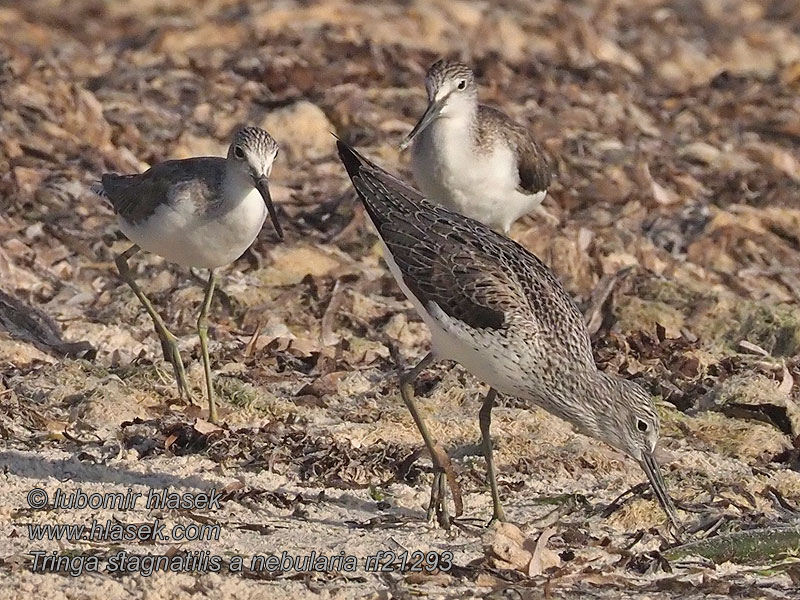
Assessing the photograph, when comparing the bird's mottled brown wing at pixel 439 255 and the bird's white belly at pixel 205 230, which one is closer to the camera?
the bird's mottled brown wing at pixel 439 255

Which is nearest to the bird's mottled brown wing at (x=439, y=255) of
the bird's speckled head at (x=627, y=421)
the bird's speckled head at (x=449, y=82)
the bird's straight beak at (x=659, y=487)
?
the bird's speckled head at (x=627, y=421)

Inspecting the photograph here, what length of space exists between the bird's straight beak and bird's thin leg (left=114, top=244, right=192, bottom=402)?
2368 mm

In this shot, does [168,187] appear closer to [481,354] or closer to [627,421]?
[481,354]

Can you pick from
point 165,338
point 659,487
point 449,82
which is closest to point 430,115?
point 449,82

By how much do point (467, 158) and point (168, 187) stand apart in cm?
213

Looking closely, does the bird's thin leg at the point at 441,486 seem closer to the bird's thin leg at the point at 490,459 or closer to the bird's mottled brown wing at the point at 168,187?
the bird's thin leg at the point at 490,459

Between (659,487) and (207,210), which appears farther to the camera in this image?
(207,210)

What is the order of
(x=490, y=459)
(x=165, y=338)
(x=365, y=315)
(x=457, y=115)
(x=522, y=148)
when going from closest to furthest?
(x=490, y=459) < (x=165, y=338) < (x=365, y=315) < (x=457, y=115) < (x=522, y=148)

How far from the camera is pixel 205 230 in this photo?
734 cm

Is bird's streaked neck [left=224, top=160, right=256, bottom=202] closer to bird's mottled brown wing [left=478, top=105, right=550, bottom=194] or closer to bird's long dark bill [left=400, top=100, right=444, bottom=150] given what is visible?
bird's long dark bill [left=400, top=100, right=444, bottom=150]

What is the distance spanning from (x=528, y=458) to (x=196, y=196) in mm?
→ 2044

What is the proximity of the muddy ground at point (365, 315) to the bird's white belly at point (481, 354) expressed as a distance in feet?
1.91

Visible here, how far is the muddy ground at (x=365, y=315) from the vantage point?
232 inches

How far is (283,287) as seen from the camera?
9188mm
